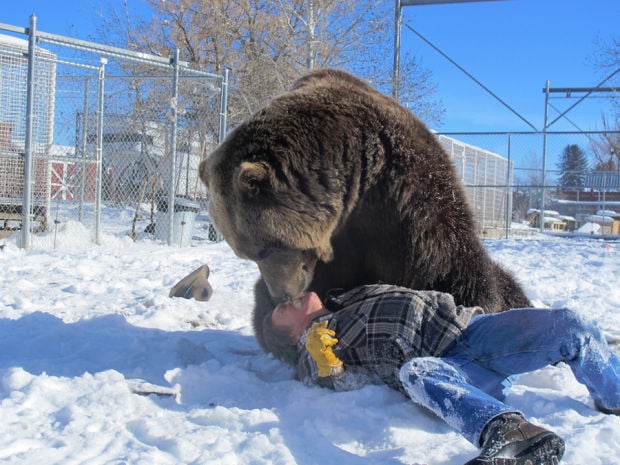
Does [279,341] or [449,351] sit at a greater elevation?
[449,351]

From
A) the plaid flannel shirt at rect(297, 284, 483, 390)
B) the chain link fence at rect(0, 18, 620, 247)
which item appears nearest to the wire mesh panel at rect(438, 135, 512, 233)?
the chain link fence at rect(0, 18, 620, 247)

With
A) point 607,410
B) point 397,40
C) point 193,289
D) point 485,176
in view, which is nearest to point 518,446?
point 607,410

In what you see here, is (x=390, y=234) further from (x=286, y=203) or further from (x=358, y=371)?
(x=358, y=371)

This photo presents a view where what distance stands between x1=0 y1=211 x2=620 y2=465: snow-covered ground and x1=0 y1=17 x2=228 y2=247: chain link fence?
5.31 m

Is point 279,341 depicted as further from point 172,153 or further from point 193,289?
point 172,153

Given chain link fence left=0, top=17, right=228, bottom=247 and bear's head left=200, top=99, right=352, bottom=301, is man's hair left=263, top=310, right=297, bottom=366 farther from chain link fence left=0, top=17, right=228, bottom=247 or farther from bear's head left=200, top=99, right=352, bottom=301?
chain link fence left=0, top=17, right=228, bottom=247

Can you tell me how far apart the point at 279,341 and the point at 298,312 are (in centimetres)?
23

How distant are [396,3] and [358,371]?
1147 cm

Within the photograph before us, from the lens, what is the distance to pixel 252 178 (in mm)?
2846

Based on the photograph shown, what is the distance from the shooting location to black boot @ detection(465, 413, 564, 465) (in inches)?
63.1

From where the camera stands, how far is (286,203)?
9.60ft

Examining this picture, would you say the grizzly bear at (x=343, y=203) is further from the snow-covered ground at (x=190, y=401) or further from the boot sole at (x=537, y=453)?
the boot sole at (x=537, y=453)

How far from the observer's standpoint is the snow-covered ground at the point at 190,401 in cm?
189

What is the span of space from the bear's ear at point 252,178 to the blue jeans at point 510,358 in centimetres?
115
